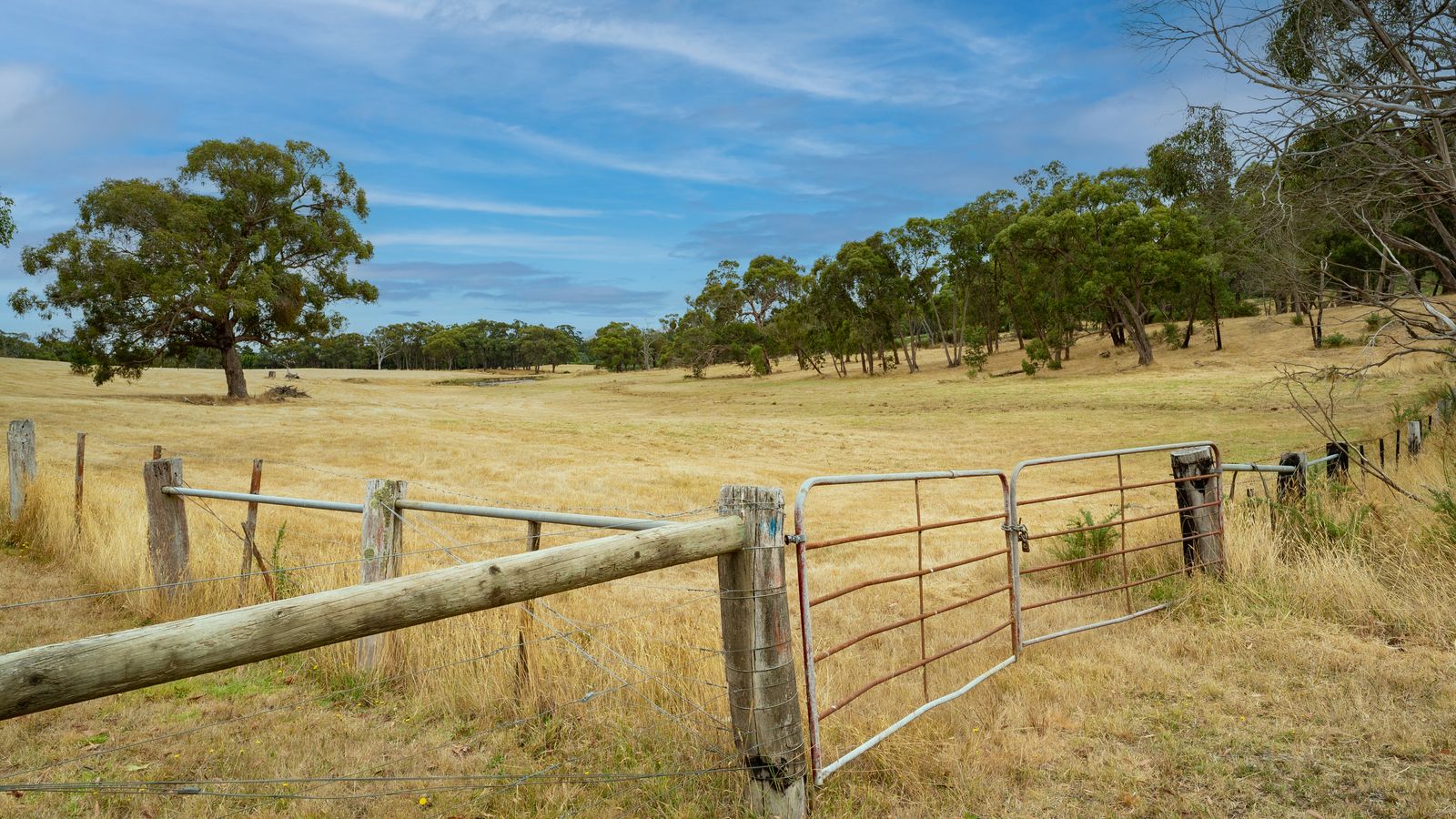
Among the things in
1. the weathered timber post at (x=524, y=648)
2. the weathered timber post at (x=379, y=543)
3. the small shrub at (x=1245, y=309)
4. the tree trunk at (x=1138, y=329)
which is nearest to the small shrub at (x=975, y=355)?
the tree trunk at (x=1138, y=329)

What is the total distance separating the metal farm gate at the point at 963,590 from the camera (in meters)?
4.25

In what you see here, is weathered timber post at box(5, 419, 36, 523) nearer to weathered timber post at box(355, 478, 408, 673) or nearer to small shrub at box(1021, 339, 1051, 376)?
weathered timber post at box(355, 478, 408, 673)

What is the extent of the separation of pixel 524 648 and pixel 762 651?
2090mm

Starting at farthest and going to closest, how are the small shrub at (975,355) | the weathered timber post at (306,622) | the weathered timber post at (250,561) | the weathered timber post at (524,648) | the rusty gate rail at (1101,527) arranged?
1. the small shrub at (975,355)
2. the weathered timber post at (250,561)
3. the rusty gate rail at (1101,527)
4. the weathered timber post at (524,648)
5. the weathered timber post at (306,622)

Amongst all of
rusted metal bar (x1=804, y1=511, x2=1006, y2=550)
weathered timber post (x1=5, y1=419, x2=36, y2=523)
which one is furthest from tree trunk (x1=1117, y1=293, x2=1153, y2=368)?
weathered timber post (x1=5, y1=419, x2=36, y2=523)

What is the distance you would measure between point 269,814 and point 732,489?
2.48m

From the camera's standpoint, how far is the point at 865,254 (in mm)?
57219

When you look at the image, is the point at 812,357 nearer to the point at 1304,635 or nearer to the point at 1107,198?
the point at 1107,198

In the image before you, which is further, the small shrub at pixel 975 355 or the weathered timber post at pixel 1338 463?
the small shrub at pixel 975 355

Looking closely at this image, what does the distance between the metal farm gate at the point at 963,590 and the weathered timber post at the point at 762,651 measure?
0.19 metres

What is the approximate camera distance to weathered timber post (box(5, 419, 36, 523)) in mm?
9367

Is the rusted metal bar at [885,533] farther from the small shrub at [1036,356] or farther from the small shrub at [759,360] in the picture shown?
the small shrub at [759,360]

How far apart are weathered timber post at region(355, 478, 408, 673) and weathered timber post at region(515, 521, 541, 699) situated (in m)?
1.08

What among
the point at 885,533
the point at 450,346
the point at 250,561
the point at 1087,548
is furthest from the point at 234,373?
the point at 450,346
